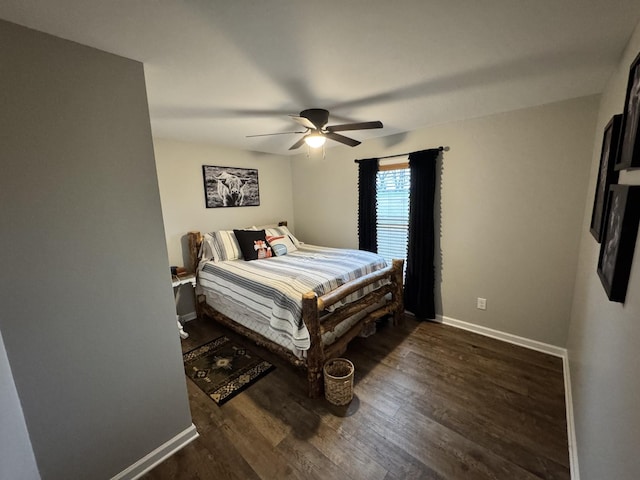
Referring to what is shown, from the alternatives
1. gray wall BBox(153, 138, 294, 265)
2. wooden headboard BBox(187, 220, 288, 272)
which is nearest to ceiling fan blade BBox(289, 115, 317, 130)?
gray wall BBox(153, 138, 294, 265)

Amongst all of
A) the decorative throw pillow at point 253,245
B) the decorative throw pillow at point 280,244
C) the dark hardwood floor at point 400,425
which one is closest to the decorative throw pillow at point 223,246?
the decorative throw pillow at point 253,245

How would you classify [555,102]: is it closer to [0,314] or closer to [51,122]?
[51,122]

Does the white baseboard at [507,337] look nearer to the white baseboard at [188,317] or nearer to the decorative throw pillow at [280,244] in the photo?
the decorative throw pillow at [280,244]

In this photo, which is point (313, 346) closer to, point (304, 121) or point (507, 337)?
point (304, 121)

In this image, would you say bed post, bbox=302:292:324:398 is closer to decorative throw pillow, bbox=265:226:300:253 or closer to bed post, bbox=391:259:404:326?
bed post, bbox=391:259:404:326

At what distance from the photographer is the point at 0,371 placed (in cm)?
100

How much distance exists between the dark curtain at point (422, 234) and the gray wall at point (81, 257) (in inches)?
97.8

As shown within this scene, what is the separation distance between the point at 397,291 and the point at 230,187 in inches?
103

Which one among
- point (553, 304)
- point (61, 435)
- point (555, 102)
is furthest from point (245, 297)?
point (555, 102)

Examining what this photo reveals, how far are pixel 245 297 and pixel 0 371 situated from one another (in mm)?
1521

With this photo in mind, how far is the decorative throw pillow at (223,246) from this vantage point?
315 cm

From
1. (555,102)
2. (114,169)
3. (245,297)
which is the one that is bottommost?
(245,297)

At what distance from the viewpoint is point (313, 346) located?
6.28ft

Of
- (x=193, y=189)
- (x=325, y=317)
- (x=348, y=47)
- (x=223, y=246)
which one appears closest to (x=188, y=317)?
(x=223, y=246)
